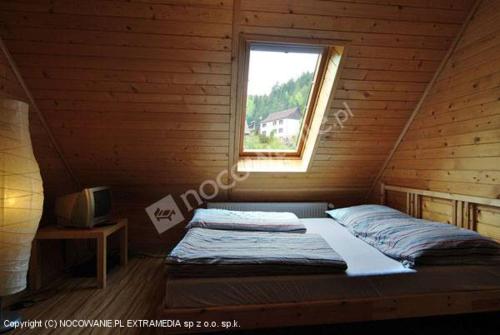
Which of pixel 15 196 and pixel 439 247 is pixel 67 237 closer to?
pixel 15 196

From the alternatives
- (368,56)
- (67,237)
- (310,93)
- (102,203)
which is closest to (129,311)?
(67,237)

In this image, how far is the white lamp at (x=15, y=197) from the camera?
5.62ft

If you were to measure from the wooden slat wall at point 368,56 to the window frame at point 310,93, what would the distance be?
9 cm

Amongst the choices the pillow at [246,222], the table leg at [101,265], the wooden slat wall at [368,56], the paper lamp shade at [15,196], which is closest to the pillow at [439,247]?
the pillow at [246,222]

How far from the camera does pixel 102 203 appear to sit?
2742mm

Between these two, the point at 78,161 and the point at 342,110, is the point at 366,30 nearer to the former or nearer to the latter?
the point at 342,110

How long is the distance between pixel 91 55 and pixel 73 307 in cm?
194

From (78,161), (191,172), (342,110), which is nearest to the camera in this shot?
(342,110)

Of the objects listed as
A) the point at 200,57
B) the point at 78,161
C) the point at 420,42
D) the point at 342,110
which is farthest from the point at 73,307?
the point at 420,42

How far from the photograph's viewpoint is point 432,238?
74.7 inches

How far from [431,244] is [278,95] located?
1875mm

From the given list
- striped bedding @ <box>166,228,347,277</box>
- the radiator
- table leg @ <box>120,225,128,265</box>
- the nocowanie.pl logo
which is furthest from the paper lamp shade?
the radiator

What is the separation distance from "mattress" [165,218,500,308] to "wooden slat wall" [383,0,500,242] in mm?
579

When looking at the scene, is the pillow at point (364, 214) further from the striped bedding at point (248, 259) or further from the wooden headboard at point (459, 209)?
the striped bedding at point (248, 259)
